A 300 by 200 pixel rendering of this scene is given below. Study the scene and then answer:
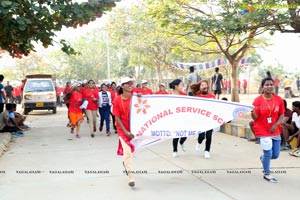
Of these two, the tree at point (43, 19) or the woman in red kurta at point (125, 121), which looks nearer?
the woman in red kurta at point (125, 121)

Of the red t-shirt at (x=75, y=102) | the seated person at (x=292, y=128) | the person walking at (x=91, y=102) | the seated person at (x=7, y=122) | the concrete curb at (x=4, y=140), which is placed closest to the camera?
the seated person at (x=292, y=128)

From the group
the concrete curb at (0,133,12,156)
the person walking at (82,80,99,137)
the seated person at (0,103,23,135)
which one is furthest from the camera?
the seated person at (0,103,23,135)

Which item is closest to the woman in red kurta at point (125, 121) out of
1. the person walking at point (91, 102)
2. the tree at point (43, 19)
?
the tree at point (43, 19)

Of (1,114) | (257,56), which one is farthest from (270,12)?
(257,56)

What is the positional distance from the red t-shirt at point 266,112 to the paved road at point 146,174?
0.78 m

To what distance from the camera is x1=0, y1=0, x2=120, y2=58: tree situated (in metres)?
9.02

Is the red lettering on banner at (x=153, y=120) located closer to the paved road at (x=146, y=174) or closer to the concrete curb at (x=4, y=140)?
the paved road at (x=146, y=174)

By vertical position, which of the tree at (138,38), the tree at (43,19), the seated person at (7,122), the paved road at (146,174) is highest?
the tree at (138,38)

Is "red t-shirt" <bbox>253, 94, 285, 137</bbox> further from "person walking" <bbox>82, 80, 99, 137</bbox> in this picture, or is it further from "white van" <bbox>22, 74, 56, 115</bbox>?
"white van" <bbox>22, 74, 56, 115</bbox>

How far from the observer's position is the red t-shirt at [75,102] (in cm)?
1157

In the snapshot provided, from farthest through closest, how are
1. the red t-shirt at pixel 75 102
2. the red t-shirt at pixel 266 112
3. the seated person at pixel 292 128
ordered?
the red t-shirt at pixel 75 102
the seated person at pixel 292 128
the red t-shirt at pixel 266 112

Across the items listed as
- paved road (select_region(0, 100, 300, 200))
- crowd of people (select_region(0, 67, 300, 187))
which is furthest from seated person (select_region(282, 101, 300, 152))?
paved road (select_region(0, 100, 300, 200))

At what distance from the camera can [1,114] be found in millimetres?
12086

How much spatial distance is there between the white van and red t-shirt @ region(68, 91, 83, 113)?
993 centimetres
